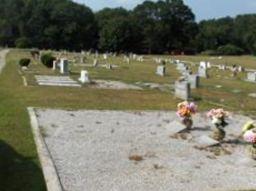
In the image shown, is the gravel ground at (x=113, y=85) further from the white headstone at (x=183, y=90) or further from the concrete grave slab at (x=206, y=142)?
the concrete grave slab at (x=206, y=142)

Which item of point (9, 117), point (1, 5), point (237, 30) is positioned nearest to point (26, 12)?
point (1, 5)

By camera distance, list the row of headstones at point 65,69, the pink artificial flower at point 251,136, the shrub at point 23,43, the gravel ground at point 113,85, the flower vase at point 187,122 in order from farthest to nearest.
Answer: the shrub at point 23,43
the row of headstones at point 65,69
the gravel ground at point 113,85
the flower vase at point 187,122
the pink artificial flower at point 251,136

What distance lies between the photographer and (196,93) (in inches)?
1008

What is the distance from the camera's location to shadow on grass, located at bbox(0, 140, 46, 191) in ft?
29.2

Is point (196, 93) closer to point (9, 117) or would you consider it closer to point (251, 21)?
point (9, 117)

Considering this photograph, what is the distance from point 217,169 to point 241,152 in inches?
74.8

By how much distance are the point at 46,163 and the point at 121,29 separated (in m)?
106

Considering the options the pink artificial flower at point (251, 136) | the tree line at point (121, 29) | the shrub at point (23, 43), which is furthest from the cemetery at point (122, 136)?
the tree line at point (121, 29)

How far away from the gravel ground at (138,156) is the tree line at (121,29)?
325 ft

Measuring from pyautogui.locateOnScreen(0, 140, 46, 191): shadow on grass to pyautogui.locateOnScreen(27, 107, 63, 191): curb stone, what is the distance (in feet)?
0.35

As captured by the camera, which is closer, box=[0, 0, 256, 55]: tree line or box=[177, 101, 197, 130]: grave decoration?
box=[177, 101, 197, 130]: grave decoration

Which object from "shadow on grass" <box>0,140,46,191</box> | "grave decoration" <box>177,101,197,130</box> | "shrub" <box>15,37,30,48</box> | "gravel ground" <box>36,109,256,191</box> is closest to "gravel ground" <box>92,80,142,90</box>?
"gravel ground" <box>36,109,256,191</box>

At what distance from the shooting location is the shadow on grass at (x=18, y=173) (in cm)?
890

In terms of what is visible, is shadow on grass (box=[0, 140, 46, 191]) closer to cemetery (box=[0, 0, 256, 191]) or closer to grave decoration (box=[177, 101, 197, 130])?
cemetery (box=[0, 0, 256, 191])
